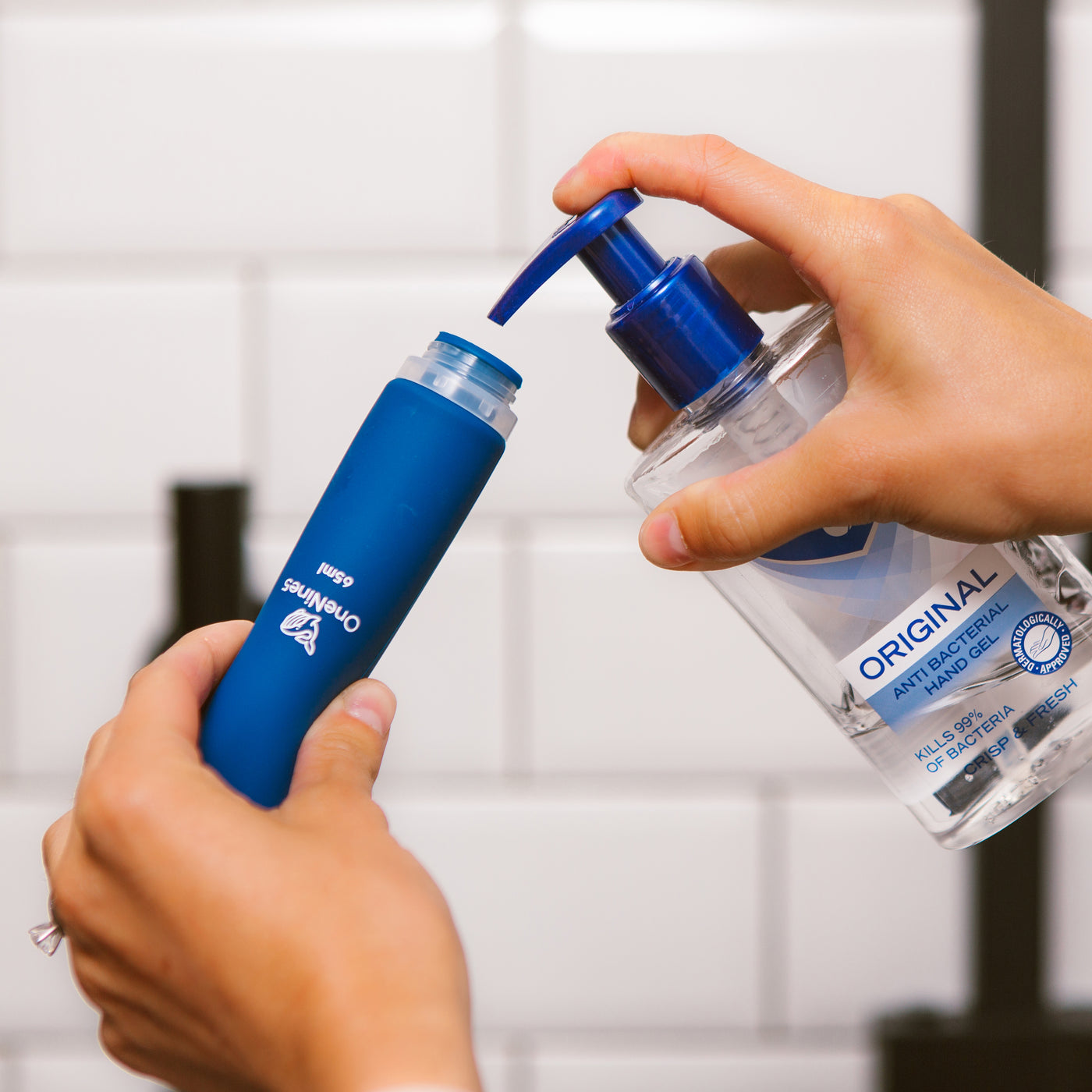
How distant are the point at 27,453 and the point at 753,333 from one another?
0.43 meters

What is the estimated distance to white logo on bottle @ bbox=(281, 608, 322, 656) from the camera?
0.27 meters

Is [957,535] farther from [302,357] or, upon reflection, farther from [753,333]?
[302,357]

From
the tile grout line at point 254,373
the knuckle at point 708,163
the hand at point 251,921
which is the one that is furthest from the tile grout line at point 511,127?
the hand at point 251,921

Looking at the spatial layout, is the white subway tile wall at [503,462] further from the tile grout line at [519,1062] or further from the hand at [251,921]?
the hand at [251,921]

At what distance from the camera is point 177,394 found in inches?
→ 20.7


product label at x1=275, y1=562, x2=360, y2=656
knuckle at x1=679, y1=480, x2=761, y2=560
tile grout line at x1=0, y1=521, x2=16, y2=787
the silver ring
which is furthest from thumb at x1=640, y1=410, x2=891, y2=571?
tile grout line at x1=0, y1=521, x2=16, y2=787

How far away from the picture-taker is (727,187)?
0.93 feet

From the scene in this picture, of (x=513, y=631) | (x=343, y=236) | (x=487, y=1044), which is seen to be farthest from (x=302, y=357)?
(x=487, y=1044)

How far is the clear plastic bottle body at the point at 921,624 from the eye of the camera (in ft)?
0.96

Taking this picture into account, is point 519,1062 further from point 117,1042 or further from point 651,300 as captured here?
point 651,300

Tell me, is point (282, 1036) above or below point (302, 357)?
below

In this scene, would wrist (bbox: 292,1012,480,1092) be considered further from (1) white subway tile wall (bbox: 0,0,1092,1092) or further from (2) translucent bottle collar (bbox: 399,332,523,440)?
(1) white subway tile wall (bbox: 0,0,1092,1092)

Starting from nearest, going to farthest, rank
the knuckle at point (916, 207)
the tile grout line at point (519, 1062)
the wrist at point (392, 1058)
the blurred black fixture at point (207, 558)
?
the wrist at point (392, 1058) → the knuckle at point (916, 207) → the blurred black fixture at point (207, 558) → the tile grout line at point (519, 1062)

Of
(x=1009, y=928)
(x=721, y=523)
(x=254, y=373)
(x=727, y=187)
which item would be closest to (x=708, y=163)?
(x=727, y=187)
